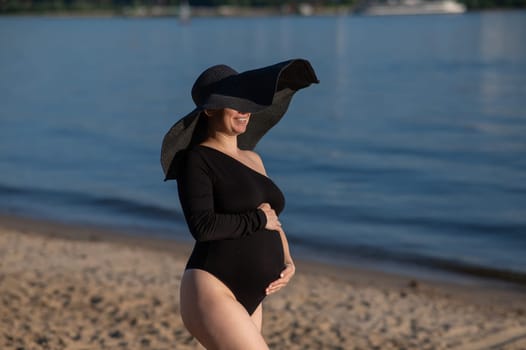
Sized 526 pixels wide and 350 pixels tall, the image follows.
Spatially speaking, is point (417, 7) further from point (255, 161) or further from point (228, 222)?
point (228, 222)

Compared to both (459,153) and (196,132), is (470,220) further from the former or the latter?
(196,132)

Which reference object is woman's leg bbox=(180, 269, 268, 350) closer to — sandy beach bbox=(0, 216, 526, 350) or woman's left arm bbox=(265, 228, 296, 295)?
Result: woman's left arm bbox=(265, 228, 296, 295)

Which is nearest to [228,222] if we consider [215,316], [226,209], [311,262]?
[226,209]

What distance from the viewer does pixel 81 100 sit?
41094 mm

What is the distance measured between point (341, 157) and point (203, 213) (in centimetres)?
1979

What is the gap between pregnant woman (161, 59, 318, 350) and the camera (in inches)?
167

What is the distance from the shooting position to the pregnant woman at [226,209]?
4.23 metres

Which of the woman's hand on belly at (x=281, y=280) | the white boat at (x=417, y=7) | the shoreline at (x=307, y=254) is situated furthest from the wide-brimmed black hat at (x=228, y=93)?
the white boat at (x=417, y=7)

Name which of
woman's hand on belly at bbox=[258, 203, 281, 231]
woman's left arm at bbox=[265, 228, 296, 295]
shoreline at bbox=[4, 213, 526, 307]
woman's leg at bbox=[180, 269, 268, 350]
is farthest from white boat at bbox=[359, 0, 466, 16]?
woman's leg at bbox=[180, 269, 268, 350]

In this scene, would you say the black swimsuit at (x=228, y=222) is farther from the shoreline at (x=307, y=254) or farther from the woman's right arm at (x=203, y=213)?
the shoreline at (x=307, y=254)

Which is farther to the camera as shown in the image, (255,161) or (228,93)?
(255,161)

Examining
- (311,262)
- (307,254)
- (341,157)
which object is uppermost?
(311,262)

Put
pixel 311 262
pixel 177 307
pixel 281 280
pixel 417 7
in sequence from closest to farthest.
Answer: pixel 281 280
pixel 177 307
pixel 311 262
pixel 417 7

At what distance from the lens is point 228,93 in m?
4.27
